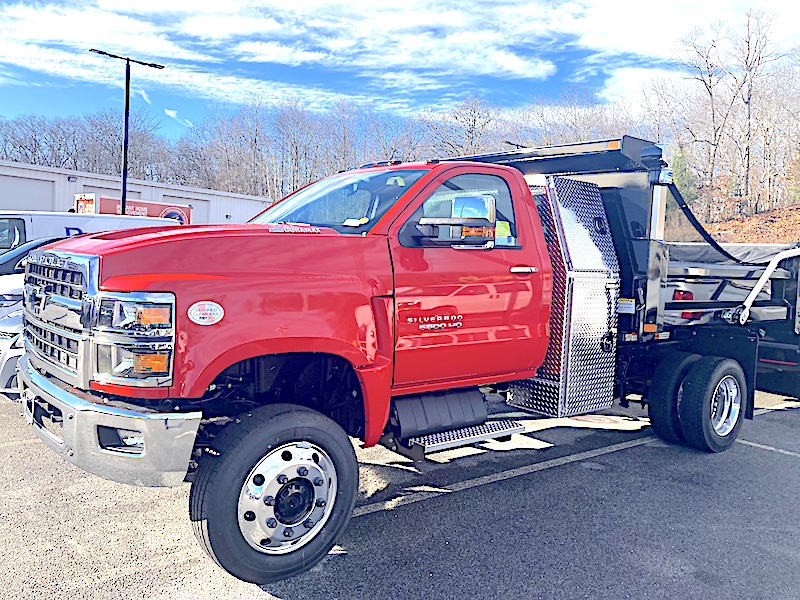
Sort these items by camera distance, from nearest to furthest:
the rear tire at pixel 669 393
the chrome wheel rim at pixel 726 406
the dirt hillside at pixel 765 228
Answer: the rear tire at pixel 669 393 < the chrome wheel rim at pixel 726 406 < the dirt hillside at pixel 765 228

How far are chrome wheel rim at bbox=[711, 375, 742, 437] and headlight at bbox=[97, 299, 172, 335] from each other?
4.94 m

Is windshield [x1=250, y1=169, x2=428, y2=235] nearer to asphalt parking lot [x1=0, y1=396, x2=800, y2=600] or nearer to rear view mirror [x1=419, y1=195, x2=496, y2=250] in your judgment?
rear view mirror [x1=419, y1=195, x2=496, y2=250]

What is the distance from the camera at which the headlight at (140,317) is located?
10.9ft

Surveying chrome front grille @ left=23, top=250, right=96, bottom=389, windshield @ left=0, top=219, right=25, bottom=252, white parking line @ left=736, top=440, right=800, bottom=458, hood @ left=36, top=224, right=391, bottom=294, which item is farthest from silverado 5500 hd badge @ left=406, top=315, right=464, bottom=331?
windshield @ left=0, top=219, right=25, bottom=252

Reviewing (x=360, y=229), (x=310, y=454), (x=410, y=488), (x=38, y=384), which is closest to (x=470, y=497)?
(x=410, y=488)

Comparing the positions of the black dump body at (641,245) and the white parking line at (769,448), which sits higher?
the black dump body at (641,245)

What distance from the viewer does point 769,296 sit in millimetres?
7094

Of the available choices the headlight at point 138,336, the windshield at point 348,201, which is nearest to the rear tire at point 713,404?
the windshield at point 348,201

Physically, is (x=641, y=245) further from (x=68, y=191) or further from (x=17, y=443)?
(x=68, y=191)

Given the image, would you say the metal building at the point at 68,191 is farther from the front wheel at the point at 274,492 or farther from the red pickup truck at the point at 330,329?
the front wheel at the point at 274,492

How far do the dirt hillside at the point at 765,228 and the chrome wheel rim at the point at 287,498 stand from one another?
92.4 ft

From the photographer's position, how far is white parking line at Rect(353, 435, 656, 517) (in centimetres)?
475

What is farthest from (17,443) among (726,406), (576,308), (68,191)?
(68,191)

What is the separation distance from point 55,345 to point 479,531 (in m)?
2.64
